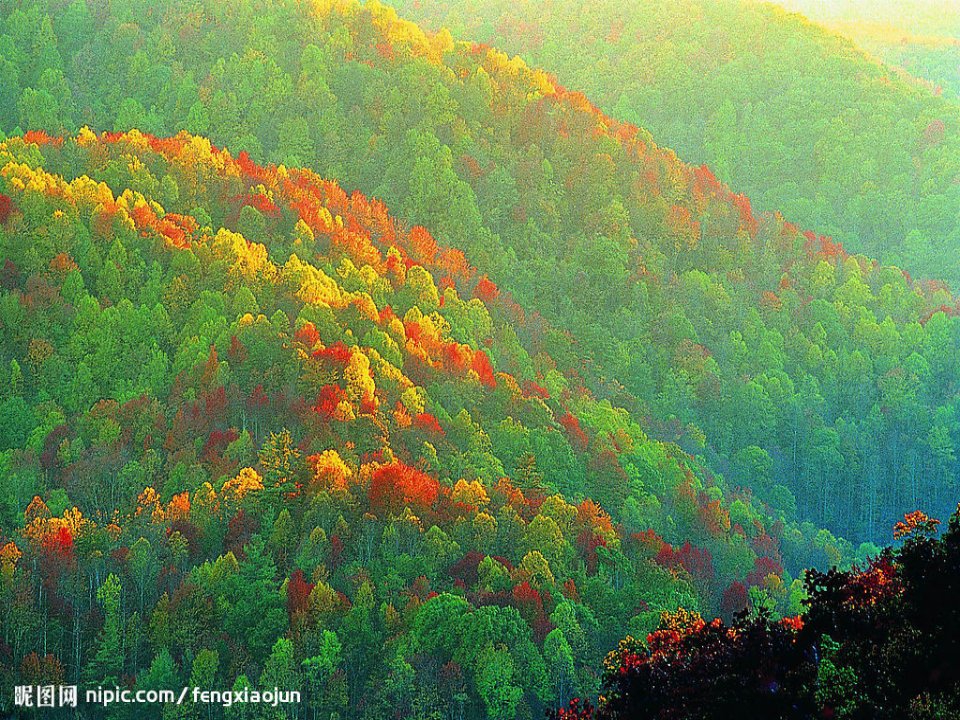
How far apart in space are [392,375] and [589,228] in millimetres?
57035

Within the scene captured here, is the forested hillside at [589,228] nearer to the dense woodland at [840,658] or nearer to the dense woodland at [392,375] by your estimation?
the dense woodland at [392,375]

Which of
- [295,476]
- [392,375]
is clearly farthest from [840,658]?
[392,375]

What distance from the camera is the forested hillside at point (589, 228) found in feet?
489

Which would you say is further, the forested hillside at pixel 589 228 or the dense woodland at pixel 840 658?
the forested hillside at pixel 589 228

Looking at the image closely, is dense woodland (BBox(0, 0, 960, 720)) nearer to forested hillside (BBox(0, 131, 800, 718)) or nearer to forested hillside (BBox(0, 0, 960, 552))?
forested hillside (BBox(0, 131, 800, 718))

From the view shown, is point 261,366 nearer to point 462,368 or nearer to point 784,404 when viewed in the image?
point 462,368

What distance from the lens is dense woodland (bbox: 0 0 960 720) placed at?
9738cm

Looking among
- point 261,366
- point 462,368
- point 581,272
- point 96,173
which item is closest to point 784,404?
point 581,272

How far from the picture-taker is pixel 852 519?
145000 millimetres

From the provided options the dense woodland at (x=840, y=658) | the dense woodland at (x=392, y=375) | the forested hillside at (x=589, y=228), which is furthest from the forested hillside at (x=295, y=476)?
the dense woodland at (x=840, y=658)

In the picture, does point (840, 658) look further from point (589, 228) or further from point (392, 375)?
point (589, 228)

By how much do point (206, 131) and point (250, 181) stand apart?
123 ft

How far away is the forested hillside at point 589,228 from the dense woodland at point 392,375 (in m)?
0.50

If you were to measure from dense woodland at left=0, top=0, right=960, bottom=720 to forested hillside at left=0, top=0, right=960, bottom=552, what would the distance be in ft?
1.64
